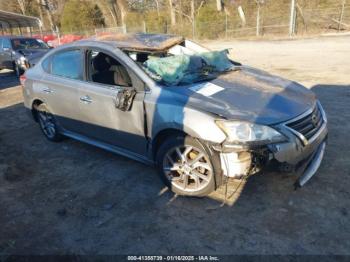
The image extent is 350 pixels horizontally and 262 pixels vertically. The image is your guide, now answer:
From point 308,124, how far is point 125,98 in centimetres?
198

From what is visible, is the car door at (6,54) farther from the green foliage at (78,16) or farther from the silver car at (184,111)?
the green foliage at (78,16)

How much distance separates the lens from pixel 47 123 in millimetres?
5355

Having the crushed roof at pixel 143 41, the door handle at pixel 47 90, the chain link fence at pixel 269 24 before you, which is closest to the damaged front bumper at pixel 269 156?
the crushed roof at pixel 143 41

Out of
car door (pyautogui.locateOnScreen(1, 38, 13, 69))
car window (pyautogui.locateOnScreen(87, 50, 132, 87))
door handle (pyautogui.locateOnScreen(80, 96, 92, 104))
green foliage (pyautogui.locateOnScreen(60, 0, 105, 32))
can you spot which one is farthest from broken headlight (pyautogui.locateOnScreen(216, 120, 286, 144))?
green foliage (pyautogui.locateOnScreen(60, 0, 105, 32))

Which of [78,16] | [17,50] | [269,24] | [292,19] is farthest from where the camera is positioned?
[78,16]

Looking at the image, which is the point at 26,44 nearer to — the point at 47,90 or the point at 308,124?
the point at 47,90

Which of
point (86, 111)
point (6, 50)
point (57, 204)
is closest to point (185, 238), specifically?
point (57, 204)

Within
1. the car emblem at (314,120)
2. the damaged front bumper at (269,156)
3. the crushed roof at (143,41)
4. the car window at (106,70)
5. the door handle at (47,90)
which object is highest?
the crushed roof at (143,41)

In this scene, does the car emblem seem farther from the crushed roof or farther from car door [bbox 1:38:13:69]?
car door [bbox 1:38:13:69]

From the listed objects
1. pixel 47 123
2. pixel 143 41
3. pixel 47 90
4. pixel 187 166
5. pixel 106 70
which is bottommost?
pixel 47 123

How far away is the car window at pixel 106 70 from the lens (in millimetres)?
3862

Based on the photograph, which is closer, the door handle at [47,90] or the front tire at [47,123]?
the door handle at [47,90]

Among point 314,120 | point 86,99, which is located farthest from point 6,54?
point 314,120

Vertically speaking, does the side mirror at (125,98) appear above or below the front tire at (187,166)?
above
